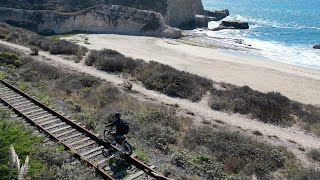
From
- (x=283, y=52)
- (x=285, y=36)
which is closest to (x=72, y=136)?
(x=283, y=52)

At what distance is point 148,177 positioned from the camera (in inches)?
445

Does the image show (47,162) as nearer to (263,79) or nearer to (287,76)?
(263,79)

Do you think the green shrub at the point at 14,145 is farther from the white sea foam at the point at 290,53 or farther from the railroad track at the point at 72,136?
the white sea foam at the point at 290,53

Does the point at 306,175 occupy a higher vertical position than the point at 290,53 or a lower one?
higher

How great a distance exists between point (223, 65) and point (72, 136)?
3079cm

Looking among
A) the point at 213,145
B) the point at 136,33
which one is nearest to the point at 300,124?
the point at 213,145

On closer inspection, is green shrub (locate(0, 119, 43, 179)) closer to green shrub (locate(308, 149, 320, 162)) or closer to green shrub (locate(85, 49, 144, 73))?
green shrub (locate(308, 149, 320, 162))

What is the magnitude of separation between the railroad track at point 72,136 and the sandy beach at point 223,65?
1938cm

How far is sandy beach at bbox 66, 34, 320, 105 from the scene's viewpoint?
33.1 m

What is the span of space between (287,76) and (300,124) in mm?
19670

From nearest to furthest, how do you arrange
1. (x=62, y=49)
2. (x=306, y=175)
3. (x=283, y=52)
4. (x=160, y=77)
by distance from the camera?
(x=306, y=175) → (x=160, y=77) → (x=62, y=49) → (x=283, y=52)

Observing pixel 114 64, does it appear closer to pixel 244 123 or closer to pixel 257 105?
pixel 257 105

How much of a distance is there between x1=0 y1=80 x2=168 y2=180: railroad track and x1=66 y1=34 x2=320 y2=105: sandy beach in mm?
19376

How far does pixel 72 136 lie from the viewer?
13.9m
